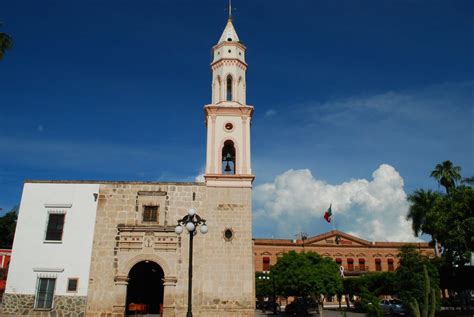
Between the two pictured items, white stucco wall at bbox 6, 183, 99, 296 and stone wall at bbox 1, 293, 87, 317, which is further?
white stucco wall at bbox 6, 183, 99, 296

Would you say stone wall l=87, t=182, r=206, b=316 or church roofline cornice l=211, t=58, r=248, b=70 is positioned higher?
church roofline cornice l=211, t=58, r=248, b=70

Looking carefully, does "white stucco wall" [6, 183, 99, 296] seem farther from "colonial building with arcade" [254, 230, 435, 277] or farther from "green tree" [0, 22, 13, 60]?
"colonial building with arcade" [254, 230, 435, 277]

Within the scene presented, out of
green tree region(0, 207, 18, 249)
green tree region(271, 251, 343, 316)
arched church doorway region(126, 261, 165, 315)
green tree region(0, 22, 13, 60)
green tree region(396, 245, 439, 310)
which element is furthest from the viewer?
green tree region(0, 207, 18, 249)

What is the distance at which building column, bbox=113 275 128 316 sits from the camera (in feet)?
62.6

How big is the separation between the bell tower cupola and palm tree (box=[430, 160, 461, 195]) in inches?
1029

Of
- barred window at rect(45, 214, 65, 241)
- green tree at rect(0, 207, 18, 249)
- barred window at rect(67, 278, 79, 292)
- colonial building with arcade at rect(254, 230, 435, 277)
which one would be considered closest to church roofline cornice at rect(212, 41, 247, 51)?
barred window at rect(45, 214, 65, 241)

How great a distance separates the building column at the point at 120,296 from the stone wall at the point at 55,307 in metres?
1.50

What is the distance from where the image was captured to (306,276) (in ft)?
90.9

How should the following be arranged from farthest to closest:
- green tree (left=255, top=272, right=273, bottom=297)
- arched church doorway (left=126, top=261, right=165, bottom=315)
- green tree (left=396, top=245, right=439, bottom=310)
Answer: green tree (left=255, top=272, right=273, bottom=297), green tree (left=396, top=245, right=439, bottom=310), arched church doorway (left=126, top=261, right=165, bottom=315)

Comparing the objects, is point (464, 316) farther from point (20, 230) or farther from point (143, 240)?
point (20, 230)

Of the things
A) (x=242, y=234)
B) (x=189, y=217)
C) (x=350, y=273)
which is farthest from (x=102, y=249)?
(x=350, y=273)

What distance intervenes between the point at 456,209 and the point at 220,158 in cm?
1486

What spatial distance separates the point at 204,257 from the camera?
19.9 m

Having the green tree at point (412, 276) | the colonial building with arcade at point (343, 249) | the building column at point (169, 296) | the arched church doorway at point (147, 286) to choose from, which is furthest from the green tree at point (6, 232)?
the green tree at point (412, 276)
